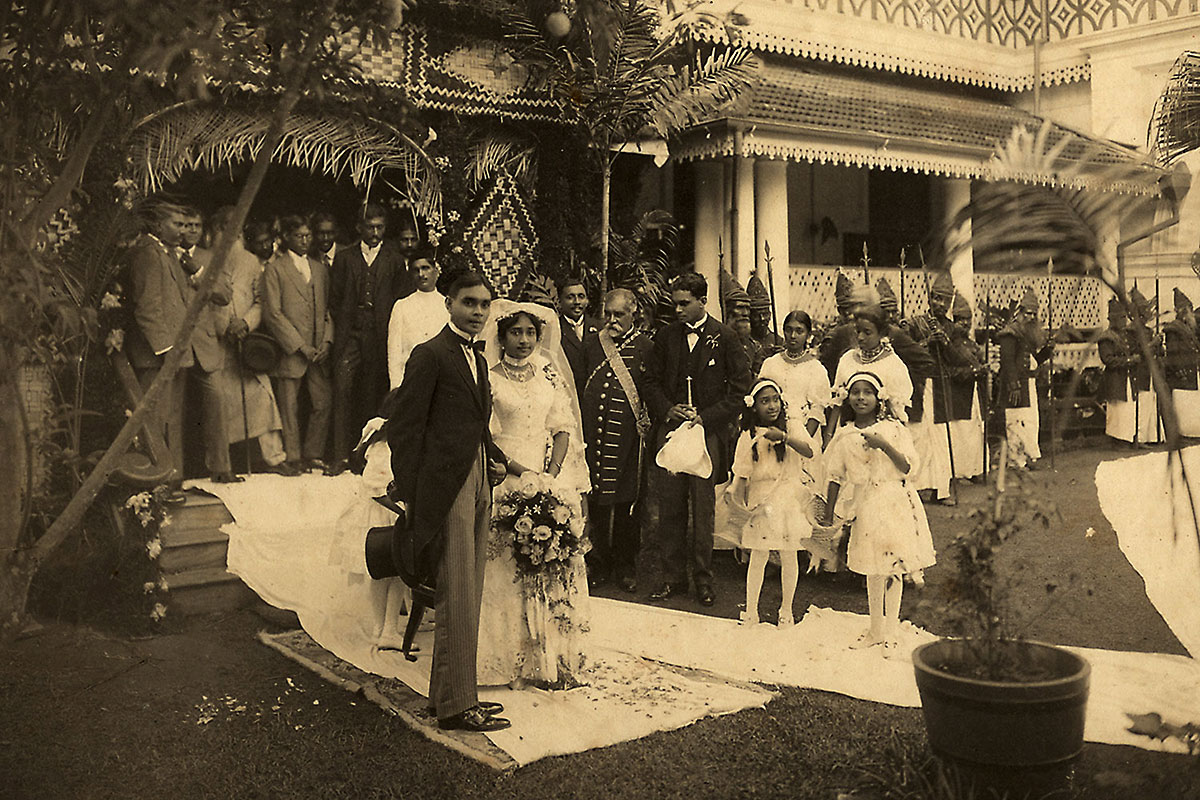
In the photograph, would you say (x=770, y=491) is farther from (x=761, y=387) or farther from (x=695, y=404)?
(x=695, y=404)

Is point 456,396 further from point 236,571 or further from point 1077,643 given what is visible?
point 1077,643

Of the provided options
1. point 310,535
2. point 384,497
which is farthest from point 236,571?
point 384,497

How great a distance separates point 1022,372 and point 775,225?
117 inches

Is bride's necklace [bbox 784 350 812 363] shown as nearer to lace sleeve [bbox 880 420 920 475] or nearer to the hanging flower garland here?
lace sleeve [bbox 880 420 920 475]

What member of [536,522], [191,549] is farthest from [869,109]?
[191,549]

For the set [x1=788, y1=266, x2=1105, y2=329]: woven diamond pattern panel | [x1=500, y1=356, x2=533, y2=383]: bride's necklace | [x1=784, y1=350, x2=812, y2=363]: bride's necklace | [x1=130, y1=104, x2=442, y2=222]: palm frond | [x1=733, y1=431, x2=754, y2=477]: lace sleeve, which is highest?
[x1=130, y1=104, x2=442, y2=222]: palm frond

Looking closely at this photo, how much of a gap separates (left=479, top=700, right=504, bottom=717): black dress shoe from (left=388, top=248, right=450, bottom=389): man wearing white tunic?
1.90 meters

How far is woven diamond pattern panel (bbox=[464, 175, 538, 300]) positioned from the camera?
22.2 ft

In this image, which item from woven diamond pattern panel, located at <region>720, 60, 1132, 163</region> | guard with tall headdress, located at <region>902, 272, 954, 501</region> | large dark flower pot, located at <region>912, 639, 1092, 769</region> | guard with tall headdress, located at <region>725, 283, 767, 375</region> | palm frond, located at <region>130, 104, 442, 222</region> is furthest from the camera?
guard with tall headdress, located at <region>725, 283, 767, 375</region>

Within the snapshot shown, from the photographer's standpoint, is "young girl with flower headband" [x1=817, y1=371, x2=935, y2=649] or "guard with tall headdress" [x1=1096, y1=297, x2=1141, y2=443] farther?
"young girl with flower headband" [x1=817, y1=371, x2=935, y2=649]

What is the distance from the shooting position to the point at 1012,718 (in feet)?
10.4

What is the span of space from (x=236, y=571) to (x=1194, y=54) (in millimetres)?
4669

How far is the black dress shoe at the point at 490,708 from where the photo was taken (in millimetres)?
4266

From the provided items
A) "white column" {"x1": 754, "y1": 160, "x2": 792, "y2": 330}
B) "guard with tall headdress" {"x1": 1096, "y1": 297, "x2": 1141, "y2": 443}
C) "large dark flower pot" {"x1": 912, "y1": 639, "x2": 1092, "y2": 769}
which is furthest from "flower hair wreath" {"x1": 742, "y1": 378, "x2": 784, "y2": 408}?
"large dark flower pot" {"x1": 912, "y1": 639, "x2": 1092, "y2": 769}
